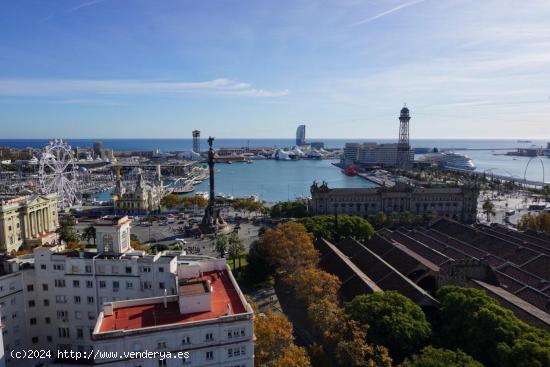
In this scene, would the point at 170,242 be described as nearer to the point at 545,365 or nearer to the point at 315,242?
the point at 315,242

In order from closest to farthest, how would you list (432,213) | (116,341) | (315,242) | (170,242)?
(116,341) → (315,242) → (170,242) → (432,213)

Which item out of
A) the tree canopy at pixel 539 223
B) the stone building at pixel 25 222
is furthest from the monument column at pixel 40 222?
the tree canopy at pixel 539 223

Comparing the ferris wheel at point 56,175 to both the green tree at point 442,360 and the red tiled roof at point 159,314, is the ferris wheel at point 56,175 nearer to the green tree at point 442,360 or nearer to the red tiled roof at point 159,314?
the red tiled roof at point 159,314

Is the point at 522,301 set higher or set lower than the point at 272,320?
lower

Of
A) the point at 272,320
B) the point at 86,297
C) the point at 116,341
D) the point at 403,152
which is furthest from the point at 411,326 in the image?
the point at 403,152

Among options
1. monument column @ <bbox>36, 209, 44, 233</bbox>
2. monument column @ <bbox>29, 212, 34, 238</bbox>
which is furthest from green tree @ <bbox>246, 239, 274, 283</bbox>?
monument column @ <bbox>36, 209, 44, 233</bbox>
